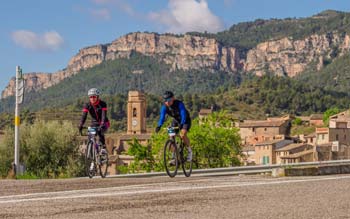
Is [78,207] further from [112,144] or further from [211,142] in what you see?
[112,144]

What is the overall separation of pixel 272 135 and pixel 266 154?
2507 cm

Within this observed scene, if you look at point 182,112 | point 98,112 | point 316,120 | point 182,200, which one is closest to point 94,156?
point 98,112

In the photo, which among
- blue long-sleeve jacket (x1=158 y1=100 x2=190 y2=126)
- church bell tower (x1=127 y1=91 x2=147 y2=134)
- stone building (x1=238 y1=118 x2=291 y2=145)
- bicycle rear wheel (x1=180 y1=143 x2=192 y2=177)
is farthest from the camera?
church bell tower (x1=127 y1=91 x2=147 y2=134)

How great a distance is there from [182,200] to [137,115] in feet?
524

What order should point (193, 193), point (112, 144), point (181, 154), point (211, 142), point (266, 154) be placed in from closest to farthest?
point (193, 193)
point (181, 154)
point (211, 142)
point (266, 154)
point (112, 144)

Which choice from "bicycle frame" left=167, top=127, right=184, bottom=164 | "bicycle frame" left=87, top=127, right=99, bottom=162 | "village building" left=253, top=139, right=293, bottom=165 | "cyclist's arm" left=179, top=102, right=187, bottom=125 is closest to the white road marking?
"cyclist's arm" left=179, top=102, right=187, bottom=125

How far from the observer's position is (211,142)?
58.1 metres

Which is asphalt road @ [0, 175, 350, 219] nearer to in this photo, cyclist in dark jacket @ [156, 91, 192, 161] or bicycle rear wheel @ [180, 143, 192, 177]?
cyclist in dark jacket @ [156, 91, 192, 161]

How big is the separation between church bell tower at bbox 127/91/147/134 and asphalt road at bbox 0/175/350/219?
15355 cm

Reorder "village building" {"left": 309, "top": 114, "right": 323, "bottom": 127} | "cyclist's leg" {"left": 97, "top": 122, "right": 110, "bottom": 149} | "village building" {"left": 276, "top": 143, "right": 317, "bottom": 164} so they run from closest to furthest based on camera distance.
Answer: "cyclist's leg" {"left": 97, "top": 122, "right": 110, "bottom": 149}
"village building" {"left": 276, "top": 143, "right": 317, "bottom": 164}
"village building" {"left": 309, "top": 114, "right": 323, "bottom": 127}

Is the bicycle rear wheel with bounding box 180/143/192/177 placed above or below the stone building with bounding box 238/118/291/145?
below

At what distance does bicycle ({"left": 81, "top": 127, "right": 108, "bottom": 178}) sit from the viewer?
1526 centimetres

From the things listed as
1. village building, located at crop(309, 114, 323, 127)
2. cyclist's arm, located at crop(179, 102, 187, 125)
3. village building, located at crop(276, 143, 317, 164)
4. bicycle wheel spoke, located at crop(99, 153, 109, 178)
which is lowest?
village building, located at crop(276, 143, 317, 164)

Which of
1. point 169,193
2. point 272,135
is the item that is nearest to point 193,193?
point 169,193
